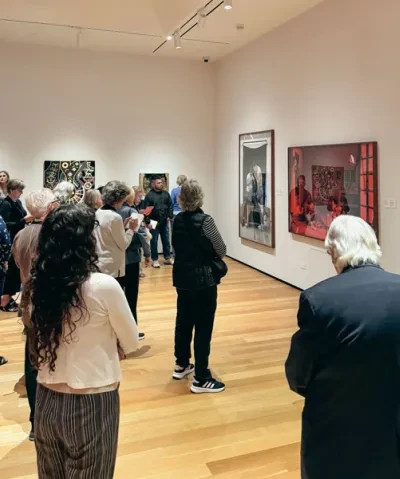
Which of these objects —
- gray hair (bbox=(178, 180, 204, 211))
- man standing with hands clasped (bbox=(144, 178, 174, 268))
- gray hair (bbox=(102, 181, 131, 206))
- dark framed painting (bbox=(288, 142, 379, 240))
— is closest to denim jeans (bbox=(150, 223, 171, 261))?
man standing with hands clasped (bbox=(144, 178, 174, 268))

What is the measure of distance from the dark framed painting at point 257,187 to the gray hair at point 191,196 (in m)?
4.37

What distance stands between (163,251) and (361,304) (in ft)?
25.2

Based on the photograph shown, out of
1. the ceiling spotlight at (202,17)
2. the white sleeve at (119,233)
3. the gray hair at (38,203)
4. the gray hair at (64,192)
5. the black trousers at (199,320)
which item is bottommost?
the black trousers at (199,320)

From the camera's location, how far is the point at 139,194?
7.39 m

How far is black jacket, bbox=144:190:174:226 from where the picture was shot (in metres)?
8.77

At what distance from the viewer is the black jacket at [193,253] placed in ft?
11.3

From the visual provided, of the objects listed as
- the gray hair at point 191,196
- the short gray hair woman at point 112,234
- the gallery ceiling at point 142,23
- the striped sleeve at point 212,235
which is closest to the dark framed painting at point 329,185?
the gallery ceiling at point 142,23

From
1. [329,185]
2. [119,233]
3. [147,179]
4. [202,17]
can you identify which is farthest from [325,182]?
[147,179]

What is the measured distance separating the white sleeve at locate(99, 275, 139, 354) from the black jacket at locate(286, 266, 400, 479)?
0.63m

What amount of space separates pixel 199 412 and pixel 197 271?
3.37 ft

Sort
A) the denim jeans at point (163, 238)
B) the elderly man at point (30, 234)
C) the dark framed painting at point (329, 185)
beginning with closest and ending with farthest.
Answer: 1. the elderly man at point (30, 234)
2. the dark framed painting at point (329, 185)
3. the denim jeans at point (163, 238)

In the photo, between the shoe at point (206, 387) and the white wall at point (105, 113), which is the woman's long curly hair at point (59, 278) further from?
the white wall at point (105, 113)

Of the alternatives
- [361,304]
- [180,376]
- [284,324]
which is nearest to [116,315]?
[361,304]

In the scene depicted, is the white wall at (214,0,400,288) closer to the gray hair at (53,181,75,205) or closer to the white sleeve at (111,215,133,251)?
the white sleeve at (111,215,133,251)
